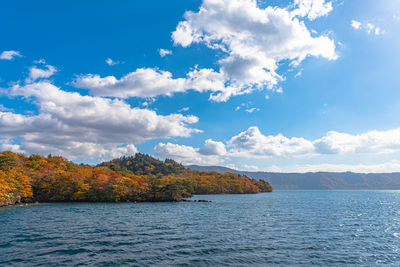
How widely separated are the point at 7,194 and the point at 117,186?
4157 centimetres

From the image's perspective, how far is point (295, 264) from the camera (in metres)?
27.3

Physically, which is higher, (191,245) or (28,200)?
(191,245)

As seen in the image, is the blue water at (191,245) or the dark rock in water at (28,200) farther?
the dark rock in water at (28,200)

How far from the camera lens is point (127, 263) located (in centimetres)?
2648

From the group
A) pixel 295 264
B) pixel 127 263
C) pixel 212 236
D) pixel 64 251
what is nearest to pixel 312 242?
pixel 295 264

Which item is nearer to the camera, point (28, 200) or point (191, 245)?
point (191, 245)

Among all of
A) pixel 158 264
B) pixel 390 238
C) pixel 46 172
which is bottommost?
pixel 390 238

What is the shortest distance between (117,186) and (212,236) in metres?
85.6

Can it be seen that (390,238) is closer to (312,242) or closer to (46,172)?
(312,242)

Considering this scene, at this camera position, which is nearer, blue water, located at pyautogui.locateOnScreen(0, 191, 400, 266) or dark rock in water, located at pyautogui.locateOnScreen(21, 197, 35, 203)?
blue water, located at pyautogui.locateOnScreen(0, 191, 400, 266)

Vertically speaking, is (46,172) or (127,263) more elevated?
(46,172)

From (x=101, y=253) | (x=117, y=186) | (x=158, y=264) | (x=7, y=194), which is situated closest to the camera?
(x=158, y=264)

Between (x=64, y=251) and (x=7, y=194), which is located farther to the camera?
(x=7, y=194)

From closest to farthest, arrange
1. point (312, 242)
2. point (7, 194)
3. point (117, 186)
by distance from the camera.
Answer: point (312, 242), point (7, 194), point (117, 186)
